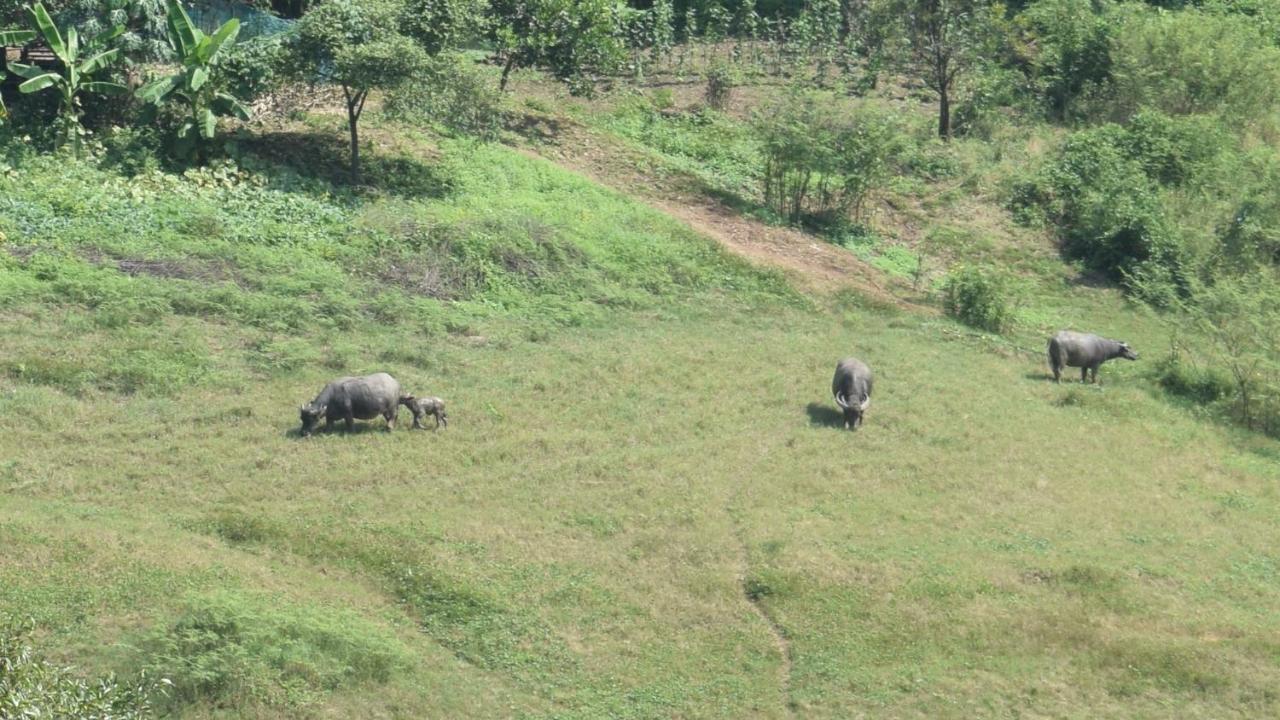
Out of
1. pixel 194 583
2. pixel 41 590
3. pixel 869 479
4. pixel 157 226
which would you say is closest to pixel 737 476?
pixel 869 479

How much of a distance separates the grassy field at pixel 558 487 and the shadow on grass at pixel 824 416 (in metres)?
0.12

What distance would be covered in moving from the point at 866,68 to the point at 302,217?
25758 millimetres

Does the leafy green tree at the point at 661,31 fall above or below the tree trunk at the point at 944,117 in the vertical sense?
above

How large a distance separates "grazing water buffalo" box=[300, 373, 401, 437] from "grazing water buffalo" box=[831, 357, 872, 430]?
26.6 feet

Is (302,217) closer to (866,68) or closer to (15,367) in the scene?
(15,367)

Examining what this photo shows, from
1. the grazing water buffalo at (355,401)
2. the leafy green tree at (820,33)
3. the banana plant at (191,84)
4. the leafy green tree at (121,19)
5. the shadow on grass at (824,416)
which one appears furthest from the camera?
the leafy green tree at (820,33)

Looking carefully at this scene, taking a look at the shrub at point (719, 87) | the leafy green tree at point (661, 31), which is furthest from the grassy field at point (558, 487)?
the leafy green tree at point (661, 31)

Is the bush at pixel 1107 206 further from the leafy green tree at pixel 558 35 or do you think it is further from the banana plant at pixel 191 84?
the banana plant at pixel 191 84

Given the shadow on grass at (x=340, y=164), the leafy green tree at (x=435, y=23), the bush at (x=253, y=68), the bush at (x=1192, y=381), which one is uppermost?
the leafy green tree at (x=435, y=23)

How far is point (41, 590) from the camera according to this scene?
18.4m

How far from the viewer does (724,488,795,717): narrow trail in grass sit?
18844 mm

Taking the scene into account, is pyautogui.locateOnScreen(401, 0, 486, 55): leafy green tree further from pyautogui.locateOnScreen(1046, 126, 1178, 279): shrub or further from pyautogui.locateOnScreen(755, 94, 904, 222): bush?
pyautogui.locateOnScreen(1046, 126, 1178, 279): shrub

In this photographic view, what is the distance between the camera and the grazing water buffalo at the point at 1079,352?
30391 millimetres

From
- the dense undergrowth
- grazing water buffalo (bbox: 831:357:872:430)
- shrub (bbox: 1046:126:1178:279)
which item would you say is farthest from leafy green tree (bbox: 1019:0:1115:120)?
grazing water buffalo (bbox: 831:357:872:430)
